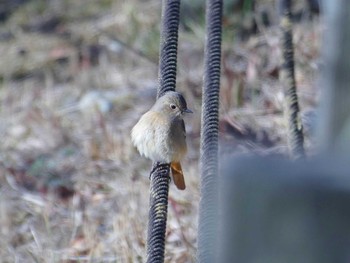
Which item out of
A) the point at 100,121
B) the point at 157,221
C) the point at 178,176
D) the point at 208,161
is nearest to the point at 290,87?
the point at 178,176

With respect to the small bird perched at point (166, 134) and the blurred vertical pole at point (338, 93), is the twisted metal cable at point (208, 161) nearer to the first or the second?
the small bird perched at point (166, 134)

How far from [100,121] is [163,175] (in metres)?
2.68

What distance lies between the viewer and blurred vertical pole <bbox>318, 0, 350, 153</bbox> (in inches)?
52.2

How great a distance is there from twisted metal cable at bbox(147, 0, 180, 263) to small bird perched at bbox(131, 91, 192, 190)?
0.63 ft

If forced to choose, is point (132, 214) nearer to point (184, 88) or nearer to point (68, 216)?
point (68, 216)

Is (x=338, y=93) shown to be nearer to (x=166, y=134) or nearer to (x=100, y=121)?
(x=166, y=134)

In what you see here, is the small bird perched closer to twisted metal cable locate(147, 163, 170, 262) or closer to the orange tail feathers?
the orange tail feathers

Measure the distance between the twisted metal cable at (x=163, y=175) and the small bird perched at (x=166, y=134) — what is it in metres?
0.19

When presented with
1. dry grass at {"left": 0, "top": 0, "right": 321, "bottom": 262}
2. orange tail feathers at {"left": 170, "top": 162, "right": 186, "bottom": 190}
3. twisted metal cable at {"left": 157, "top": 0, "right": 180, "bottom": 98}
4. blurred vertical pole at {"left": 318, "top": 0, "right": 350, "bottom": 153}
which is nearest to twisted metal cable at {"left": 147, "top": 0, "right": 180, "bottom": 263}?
twisted metal cable at {"left": 157, "top": 0, "right": 180, "bottom": 98}

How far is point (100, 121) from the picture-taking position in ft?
17.8

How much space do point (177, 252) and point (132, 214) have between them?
0.40m

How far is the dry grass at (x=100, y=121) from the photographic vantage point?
417 centimetres

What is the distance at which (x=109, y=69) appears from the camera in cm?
617

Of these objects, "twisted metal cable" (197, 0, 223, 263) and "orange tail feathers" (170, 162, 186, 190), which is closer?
"twisted metal cable" (197, 0, 223, 263)
